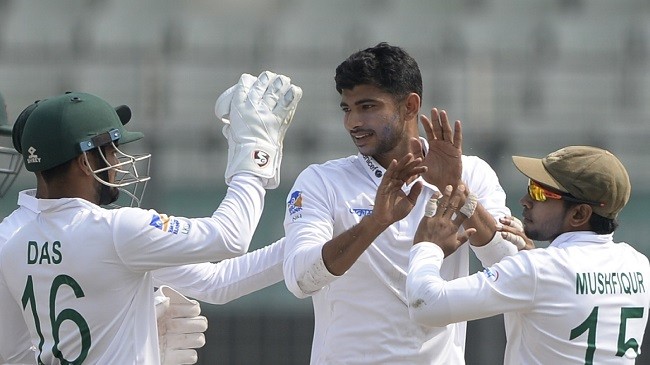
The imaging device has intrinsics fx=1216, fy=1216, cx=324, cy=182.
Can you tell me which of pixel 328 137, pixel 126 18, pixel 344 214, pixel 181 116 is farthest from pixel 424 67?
pixel 344 214

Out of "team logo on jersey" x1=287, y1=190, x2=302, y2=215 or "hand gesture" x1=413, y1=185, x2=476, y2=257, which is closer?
"hand gesture" x1=413, y1=185, x2=476, y2=257

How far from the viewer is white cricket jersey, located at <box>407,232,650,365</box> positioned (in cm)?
307

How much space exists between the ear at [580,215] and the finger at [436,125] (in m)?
0.41

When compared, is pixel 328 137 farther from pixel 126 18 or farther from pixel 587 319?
pixel 587 319

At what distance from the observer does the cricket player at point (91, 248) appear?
10.1ft

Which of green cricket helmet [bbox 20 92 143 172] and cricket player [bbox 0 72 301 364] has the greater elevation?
green cricket helmet [bbox 20 92 143 172]

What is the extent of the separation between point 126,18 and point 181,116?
1.64 metres

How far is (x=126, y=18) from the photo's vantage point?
10.1 meters

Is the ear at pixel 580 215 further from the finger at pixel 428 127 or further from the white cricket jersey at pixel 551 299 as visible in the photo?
the finger at pixel 428 127

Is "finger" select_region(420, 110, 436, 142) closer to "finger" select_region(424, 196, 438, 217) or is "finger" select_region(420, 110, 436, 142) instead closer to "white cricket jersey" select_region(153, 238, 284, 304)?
"finger" select_region(424, 196, 438, 217)

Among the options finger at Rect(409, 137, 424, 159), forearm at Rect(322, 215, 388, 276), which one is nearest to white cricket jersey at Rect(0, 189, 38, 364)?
forearm at Rect(322, 215, 388, 276)

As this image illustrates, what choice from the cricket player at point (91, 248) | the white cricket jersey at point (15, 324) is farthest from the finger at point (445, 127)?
the white cricket jersey at point (15, 324)

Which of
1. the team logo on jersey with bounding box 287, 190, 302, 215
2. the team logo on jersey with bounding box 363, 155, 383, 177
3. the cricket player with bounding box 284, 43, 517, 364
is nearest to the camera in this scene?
the cricket player with bounding box 284, 43, 517, 364

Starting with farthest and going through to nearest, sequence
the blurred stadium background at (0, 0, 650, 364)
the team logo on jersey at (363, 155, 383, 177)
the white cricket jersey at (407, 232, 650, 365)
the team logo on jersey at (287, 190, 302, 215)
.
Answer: the blurred stadium background at (0, 0, 650, 364), the team logo on jersey at (363, 155, 383, 177), the team logo on jersey at (287, 190, 302, 215), the white cricket jersey at (407, 232, 650, 365)
